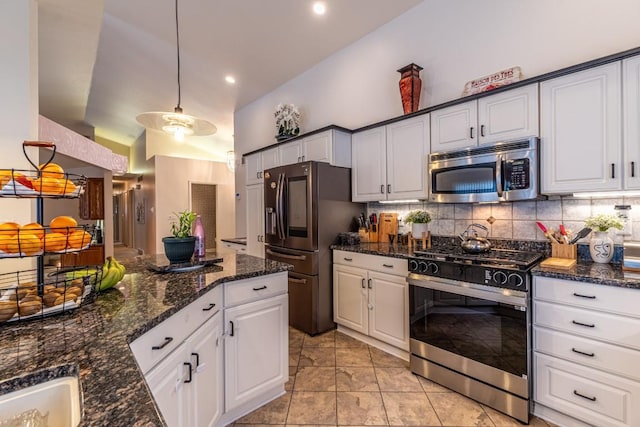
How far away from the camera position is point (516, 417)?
1763mm

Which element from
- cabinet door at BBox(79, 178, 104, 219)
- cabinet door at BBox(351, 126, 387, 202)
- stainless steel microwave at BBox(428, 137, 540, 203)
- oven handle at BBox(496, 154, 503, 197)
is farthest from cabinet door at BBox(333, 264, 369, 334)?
cabinet door at BBox(79, 178, 104, 219)

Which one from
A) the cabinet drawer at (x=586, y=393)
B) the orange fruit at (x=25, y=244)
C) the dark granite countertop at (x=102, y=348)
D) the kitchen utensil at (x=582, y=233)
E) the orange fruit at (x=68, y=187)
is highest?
the orange fruit at (x=68, y=187)

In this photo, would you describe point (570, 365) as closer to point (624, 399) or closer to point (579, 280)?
point (624, 399)

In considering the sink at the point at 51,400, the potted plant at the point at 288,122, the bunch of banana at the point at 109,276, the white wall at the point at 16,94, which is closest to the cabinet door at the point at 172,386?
the sink at the point at 51,400

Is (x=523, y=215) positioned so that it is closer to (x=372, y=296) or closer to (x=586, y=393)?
(x=586, y=393)

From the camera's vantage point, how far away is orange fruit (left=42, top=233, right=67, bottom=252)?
3.43ft

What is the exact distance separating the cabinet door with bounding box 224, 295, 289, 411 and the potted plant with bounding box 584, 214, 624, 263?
2.07 meters

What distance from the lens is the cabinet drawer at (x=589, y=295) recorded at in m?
1.48

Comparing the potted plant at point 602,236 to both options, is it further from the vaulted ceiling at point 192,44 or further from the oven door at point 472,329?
the vaulted ceiling at point 192,44

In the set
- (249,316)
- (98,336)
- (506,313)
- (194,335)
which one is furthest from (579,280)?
(98,336)

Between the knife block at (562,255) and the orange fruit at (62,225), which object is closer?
the orange fruit at (62,225)

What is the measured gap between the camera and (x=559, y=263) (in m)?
1.88

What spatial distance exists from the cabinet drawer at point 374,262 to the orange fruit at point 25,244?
2234mm

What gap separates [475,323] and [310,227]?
1.65 meters
